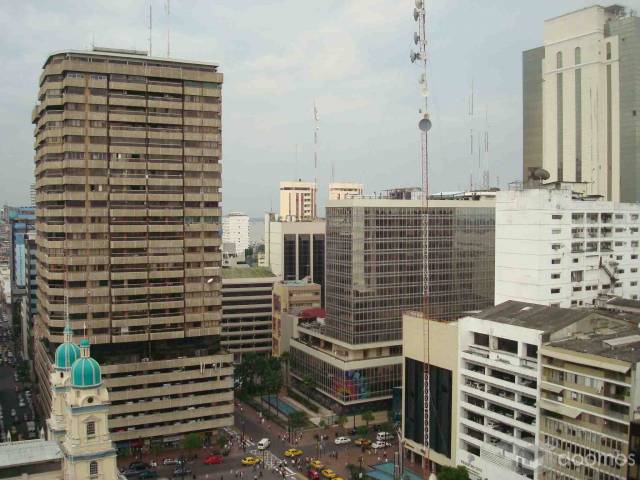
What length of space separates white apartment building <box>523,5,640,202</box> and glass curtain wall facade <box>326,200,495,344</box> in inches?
503

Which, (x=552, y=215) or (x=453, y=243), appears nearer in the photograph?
(x=552, y=215)

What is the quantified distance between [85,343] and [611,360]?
1478 inches

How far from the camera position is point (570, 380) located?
2036 inches

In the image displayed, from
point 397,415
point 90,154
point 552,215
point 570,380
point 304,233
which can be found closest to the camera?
point 570,380

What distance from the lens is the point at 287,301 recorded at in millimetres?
117125

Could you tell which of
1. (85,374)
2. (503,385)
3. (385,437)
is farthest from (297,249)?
(85,374)

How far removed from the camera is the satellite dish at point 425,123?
52.2m

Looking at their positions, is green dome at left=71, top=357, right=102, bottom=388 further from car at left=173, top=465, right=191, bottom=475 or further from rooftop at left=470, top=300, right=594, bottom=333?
rooftop at left=470, top=300, right=594, bottom=333

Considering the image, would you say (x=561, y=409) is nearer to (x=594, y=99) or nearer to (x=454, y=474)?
(x=454, y=474)

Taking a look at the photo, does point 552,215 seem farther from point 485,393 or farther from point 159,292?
point 159,292

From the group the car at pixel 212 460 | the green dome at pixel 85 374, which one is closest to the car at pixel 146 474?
the car at pixel 212 460

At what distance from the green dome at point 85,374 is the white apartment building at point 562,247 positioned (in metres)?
40.7

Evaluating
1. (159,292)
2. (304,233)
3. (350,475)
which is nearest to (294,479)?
(350,475)

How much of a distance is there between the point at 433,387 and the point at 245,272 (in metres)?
66.4
